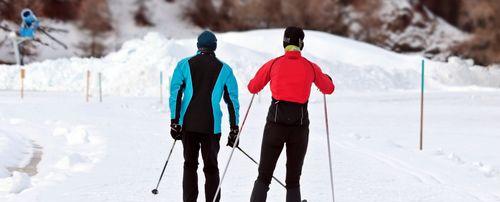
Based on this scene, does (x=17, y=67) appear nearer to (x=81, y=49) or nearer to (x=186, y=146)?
(x=81, y=49)

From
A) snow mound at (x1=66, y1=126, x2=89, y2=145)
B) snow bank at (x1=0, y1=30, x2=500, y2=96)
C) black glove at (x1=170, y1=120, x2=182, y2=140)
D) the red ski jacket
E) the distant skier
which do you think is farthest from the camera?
the distant skier

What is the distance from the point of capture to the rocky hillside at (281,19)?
41.5m

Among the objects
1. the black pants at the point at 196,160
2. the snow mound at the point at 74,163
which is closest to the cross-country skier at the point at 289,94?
the black pants at the point at 196,160

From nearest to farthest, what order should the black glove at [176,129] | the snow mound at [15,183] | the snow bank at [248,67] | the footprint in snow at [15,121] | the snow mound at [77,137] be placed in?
the black glove at [176,129], the snow mound at [15,183], the snow mound at [77,137], the footprint in snow at [15,121], the snow bank at [248,67]

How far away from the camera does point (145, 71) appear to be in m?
29.9

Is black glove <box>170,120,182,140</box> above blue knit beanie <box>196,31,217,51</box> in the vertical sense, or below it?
below

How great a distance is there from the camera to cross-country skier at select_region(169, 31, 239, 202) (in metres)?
5.44

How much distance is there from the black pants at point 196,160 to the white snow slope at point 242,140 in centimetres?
128

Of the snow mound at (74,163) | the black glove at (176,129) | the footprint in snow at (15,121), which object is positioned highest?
the black glove at (176,129)

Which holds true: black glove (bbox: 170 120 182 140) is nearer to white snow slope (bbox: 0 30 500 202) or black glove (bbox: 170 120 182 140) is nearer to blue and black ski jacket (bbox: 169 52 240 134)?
blue and black ski jacket (bbox: 169 52 240 134)

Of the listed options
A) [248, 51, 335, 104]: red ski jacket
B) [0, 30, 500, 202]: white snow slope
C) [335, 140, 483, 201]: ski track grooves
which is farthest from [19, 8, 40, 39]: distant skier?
[248, 51, 335, 104]: red ski jacket

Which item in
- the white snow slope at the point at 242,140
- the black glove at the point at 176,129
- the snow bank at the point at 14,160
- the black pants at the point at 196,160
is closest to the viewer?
the black glove at the point at 176,129

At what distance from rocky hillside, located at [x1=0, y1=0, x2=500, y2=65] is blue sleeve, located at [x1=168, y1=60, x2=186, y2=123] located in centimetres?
3567

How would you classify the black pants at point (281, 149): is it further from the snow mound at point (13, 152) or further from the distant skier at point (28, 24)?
the distant skier at point (28, 24)
